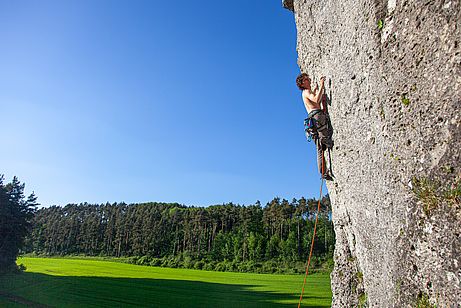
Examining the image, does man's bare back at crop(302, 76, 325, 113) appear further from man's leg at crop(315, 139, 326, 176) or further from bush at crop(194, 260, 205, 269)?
bush at crop(194, 260, 205, 269)

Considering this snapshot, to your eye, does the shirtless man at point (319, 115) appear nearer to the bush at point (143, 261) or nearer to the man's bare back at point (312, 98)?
the man's bare back at point (312, 98)

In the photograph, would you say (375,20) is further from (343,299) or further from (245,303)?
(245,303)

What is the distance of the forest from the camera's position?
261 feet

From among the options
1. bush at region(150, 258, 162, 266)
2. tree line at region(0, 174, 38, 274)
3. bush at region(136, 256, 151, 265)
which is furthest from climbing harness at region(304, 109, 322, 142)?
bush at region(136, 256, 151, 265)

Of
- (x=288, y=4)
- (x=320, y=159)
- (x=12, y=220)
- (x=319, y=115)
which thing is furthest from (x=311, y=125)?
(x=12, y=220)

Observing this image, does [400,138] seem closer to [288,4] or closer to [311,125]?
[311,125]

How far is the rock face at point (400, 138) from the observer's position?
123 inches

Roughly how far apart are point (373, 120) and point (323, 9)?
2696 millimetres

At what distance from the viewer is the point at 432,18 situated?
10.8 ft

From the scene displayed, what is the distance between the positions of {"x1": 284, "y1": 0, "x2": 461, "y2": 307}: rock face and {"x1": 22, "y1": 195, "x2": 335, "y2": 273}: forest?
65.5 m

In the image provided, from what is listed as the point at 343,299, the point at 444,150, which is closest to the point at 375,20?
the point at 444,150

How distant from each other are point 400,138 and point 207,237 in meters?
99.2

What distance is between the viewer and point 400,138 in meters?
3.77

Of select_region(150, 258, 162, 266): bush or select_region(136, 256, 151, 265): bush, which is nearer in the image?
select_region(150, 258, 162, 266): bush
